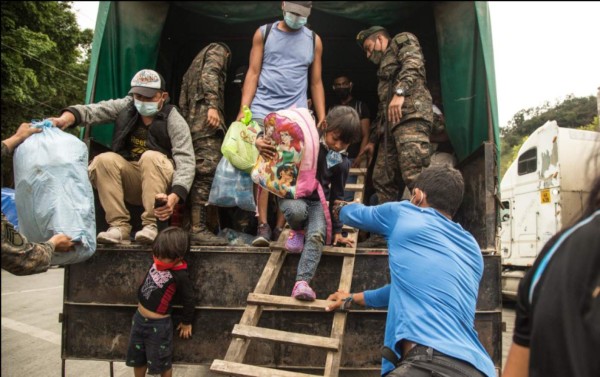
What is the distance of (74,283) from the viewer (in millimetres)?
3059

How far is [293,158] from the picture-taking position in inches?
113

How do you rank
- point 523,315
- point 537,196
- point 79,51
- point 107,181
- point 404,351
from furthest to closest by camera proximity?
point 79,51 → point 537,196 → point 107,181 → point 404,351 → point 523,315

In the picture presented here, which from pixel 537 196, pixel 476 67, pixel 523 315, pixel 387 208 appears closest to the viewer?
pixel 523 315

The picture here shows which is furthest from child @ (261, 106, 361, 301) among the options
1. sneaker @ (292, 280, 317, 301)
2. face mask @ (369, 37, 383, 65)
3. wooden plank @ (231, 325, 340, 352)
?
face mask @ (369, 37, 383, 65)

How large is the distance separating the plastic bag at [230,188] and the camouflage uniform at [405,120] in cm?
119

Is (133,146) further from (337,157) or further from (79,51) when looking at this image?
(79,51)

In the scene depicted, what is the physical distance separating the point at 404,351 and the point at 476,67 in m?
2.93

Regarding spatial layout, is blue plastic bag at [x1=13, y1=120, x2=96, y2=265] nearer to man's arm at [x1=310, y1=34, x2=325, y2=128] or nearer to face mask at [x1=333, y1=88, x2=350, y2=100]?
man's arm at [x1=310, y1=34, x2=325, y2=128]

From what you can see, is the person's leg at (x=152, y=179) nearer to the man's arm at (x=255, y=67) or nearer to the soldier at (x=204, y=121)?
the soldier at (x=204, y=121)

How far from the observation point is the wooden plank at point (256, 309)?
2469 mm

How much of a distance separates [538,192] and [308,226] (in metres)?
7.00

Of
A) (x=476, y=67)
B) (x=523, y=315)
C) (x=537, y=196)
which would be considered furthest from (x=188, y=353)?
(x=537, y=196)

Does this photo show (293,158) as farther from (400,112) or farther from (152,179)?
(400,112)

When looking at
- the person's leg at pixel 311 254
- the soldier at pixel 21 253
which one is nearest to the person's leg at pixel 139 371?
the soldier at pixel 21 253
